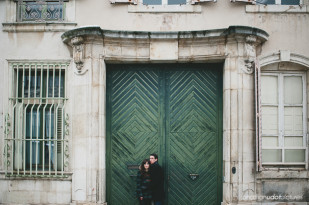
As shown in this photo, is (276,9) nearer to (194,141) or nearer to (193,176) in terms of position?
(194,141)

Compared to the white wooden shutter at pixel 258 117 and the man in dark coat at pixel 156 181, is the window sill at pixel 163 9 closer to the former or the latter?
the white wooden shutter at pixel 258 117

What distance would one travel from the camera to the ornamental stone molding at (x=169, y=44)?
8.27 m

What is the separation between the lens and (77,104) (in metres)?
8.44

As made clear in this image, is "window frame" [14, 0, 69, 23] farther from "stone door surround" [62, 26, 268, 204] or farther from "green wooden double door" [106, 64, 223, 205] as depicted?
"green wooden double door" [106, 64, 223, 205]

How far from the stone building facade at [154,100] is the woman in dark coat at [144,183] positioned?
0.70m

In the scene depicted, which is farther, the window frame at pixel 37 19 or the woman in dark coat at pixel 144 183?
the window frame at pixel 37 19

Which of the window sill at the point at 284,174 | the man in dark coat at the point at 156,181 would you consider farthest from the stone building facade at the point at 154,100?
the man in dark coat at the point at 156,181

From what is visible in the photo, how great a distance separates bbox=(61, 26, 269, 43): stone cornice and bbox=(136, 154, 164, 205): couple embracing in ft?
8.34

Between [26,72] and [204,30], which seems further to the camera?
[26,72]

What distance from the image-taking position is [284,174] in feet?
27.7

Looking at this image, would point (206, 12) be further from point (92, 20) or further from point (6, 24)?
point (6, 24)

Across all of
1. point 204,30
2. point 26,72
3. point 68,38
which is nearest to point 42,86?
point 26,72

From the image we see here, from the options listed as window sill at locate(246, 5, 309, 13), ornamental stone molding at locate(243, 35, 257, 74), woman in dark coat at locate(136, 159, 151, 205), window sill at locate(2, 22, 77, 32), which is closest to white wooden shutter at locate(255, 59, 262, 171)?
ornamental stone molding at locate(243, 35, 257, 74)

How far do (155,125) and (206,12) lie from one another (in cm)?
264
